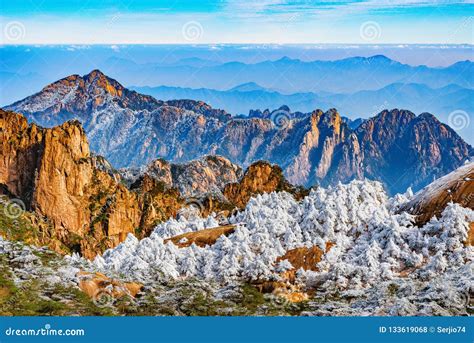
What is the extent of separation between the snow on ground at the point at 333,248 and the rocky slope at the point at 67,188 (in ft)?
296

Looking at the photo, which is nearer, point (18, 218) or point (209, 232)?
point (209, 232)

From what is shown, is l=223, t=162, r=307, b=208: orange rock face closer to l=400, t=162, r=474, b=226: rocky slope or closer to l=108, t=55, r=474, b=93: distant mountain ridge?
l=108, t=55, r=474, b=93: distant mountain ridge

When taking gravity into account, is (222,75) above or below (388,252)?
above

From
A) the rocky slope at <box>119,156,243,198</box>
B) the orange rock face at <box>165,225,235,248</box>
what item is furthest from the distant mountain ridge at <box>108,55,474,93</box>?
the orange rock face at <box>165,225,235,248</box>

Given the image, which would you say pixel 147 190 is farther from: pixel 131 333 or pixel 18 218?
pixel 131 333

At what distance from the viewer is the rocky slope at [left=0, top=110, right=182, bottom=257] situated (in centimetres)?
11675

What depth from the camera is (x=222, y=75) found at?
164500mm

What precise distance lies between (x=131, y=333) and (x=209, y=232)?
663 cm

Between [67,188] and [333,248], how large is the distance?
106084mm

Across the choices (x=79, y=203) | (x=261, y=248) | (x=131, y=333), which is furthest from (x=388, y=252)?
(x=79, y=203)

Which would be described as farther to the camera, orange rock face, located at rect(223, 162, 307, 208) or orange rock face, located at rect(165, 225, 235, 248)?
orange rock face, located at rect(223, 162, 307, 208)

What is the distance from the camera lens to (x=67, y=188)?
122 m

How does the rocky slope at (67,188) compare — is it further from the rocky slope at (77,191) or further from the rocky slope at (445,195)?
the rocky slope at (445,195)

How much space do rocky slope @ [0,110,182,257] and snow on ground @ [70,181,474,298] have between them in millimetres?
90102
